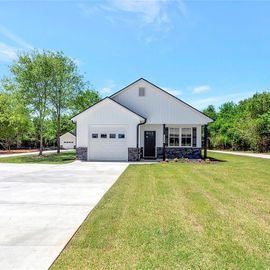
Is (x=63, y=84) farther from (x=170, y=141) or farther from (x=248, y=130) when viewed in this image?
(x=248, y=130)

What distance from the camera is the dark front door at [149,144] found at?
22792 millimetres

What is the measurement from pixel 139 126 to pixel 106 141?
2.73 metres

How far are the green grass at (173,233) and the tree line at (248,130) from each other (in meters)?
28.5

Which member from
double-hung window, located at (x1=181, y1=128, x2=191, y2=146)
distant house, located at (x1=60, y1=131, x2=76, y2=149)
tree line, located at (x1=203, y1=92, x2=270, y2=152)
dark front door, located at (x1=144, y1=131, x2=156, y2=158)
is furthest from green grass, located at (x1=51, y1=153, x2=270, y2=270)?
distant house, located at (x1=60, y1=131, x2=76, y2=149)

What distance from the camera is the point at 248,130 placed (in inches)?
1428

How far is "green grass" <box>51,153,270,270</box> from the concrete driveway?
0.85 feet

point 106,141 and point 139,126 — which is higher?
point 139,126

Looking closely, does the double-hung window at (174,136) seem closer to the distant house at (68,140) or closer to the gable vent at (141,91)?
the gable vent at (141,91)

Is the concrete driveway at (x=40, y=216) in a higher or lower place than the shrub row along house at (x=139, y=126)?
lower

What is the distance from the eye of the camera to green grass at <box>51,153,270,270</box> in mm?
3701

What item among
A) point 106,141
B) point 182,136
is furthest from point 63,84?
point 182,136

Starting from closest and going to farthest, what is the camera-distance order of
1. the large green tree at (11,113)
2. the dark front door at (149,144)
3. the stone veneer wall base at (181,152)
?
1. the stone veneer wall base at (181,152)
2. the dark front door at (149,144)
3. the large green tree at (11,113)

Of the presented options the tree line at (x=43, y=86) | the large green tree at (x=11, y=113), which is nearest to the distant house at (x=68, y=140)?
the large green tree at (x=11, y=113)

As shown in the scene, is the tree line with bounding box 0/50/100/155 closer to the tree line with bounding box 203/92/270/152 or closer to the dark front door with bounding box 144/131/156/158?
the dark front door with bounding box 144/131/156/158
